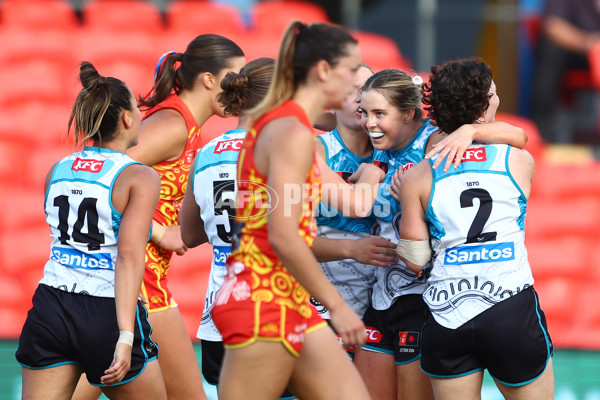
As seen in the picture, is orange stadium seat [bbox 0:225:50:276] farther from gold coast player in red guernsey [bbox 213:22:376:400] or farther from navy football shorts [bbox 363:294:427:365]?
gold coast player in red guernsey [bbox 213:22:376:400]

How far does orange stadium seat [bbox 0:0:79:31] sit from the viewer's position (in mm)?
9891

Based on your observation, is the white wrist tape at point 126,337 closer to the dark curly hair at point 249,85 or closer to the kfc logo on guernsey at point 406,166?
the dark curly hair at point 249,85

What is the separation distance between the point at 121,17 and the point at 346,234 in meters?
6.93

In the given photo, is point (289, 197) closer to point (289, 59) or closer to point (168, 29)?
point (289, 59)

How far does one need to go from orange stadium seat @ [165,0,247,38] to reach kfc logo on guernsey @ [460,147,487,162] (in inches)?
260

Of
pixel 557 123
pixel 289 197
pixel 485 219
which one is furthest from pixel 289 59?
pixel 557 123

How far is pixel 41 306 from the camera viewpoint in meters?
3.41

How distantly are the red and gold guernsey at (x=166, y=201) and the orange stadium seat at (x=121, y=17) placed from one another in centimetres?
601

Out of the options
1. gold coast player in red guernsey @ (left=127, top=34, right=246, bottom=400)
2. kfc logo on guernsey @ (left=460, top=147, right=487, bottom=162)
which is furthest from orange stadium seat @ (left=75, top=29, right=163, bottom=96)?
kfc logo on guernsey @ (left=460, top=147, right=487, bottom=162)

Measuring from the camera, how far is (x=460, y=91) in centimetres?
342

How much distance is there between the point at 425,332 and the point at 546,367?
0.49 metres

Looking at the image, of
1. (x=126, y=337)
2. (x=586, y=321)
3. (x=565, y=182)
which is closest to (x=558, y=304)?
(x=586, y=321)

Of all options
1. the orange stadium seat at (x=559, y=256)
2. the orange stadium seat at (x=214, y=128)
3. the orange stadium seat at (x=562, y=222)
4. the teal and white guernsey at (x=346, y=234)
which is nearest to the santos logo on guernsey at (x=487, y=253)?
the teal and white guernsey at (x=346, y=234)

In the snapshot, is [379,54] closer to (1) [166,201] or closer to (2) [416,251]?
(1) [166,201]
